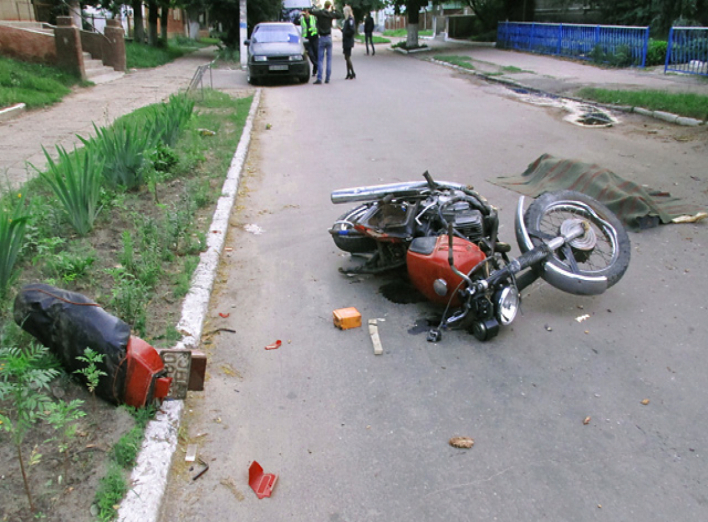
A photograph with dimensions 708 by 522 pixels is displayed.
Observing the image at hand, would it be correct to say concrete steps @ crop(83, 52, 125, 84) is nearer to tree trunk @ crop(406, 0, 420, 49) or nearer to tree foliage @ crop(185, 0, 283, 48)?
tree foliage @ crop(185, 0, 283, 48)

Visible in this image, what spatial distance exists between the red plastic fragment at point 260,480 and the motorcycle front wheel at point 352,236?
8.22 feet

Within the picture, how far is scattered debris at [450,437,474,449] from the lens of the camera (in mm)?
3184

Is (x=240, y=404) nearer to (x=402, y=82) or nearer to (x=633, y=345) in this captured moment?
(x=633, y=345)

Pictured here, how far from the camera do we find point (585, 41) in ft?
76.0

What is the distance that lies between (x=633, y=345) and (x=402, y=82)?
16145 millimetres

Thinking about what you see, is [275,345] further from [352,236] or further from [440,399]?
[352,236]

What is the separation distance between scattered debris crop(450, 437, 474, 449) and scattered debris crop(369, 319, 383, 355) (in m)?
0.96

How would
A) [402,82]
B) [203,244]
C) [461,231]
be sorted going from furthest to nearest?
[402,82] < [203,244] < [461,231]

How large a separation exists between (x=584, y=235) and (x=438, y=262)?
53.6 inches

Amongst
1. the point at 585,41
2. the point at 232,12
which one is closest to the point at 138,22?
the point at 232,12

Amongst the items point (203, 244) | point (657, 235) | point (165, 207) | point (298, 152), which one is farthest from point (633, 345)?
point (298, 152)

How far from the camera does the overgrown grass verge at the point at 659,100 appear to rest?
1191cm

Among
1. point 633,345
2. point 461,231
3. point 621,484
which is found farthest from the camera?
point 461,231

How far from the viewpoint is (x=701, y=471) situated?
3.00 m
